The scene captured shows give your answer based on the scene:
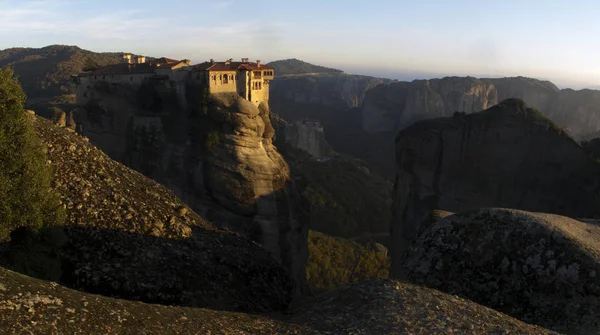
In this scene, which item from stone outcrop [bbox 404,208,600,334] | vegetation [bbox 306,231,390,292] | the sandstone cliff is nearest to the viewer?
stone outcrop [bbox 404,208,600,334]

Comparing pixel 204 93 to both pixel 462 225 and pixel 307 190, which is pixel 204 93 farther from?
pixel 307 190

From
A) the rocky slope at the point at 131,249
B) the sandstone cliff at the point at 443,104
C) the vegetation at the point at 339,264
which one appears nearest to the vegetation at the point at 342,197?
Answer: the vegetation at the point at 339,264

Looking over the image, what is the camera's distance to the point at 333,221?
82.2 meters

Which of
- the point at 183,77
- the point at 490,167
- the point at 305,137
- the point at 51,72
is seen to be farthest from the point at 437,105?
the point at 183,77

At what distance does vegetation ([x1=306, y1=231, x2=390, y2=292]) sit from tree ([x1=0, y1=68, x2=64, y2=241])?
4365 cm

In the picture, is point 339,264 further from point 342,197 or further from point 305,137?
point 305,137

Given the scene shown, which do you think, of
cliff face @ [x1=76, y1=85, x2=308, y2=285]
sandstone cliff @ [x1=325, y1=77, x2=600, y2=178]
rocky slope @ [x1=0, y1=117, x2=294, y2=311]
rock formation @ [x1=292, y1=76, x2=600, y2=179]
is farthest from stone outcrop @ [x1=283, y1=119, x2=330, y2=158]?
rocky slope @ [x1=0, y1=117, x2=294, y2=311]

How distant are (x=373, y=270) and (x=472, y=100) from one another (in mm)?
106198

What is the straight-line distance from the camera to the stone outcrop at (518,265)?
794 inches

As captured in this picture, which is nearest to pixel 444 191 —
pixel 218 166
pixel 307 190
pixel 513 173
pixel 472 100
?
pixel 513 173

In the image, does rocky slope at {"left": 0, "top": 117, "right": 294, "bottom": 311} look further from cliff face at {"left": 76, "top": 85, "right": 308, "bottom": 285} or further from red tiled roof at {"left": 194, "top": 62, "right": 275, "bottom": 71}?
red tiled roof at {"left": 194, "top": 62, "right": 275, "bottom": 71}

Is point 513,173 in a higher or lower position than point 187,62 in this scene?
lower

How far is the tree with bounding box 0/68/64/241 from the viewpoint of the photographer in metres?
15.2

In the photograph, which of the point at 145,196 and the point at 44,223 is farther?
the point at 145,196
